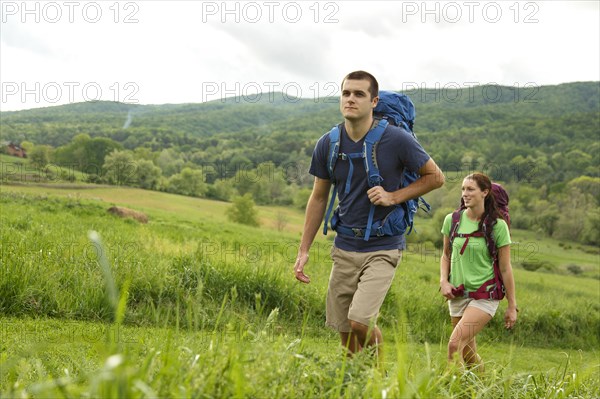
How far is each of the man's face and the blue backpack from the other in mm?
184

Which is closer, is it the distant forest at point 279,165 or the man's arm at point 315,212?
the man's arm at point 315,212

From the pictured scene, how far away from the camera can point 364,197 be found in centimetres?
541

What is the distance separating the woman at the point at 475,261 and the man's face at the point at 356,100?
1.61 meters

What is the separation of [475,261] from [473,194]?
72 centimetres

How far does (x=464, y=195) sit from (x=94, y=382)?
503 cm

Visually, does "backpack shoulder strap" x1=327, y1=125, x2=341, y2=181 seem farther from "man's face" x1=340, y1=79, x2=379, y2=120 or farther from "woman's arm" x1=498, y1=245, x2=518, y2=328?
"woman's arm" x1=498, y1=245, x2=518, y2=328

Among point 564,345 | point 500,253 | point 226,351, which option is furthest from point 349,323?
point 564,345

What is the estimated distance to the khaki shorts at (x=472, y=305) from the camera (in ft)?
19.7

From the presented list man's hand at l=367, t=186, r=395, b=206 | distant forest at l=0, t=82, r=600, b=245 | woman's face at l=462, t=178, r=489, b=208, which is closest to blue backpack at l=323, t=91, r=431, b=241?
man's hand at l=367, t=186, r=395, b=206

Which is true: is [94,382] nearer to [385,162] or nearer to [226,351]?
[226,351]

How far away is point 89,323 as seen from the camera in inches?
280

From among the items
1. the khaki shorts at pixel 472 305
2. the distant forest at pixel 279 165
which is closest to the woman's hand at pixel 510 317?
the khaki shorts at pixel 472 305

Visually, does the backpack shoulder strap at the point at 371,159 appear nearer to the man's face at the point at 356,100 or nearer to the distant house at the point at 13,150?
the man's face at the point at 356,100

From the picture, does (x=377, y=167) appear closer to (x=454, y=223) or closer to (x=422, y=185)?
(x=422, y=185)
